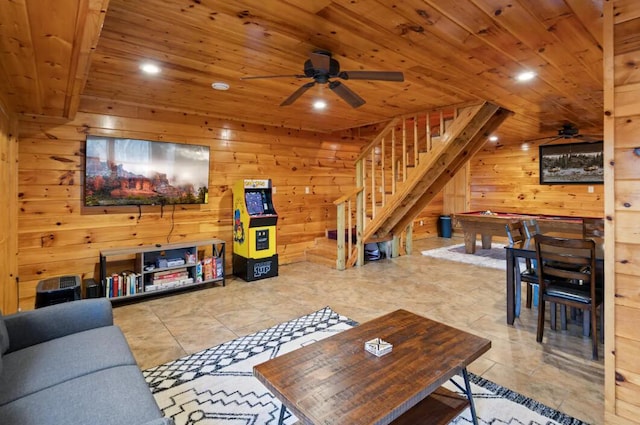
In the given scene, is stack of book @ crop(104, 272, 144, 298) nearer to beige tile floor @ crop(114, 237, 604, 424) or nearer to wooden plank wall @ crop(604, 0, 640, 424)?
beige tile floor @ crop(114, 237, 604, 424)

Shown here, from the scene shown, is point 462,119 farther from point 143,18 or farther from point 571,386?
point 143,18

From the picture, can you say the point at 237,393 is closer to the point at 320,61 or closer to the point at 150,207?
the point at 320,61

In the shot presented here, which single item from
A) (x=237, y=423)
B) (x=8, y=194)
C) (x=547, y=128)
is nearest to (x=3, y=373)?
(x=237, y=423)

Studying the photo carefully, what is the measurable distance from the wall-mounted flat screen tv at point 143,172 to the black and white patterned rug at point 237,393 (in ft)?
8.01

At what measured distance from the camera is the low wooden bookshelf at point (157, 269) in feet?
12.9

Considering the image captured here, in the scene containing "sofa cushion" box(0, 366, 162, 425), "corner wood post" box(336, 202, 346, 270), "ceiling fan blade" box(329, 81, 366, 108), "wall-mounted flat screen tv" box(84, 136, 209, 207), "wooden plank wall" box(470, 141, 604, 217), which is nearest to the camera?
"sofa cushion" box(0, 366, 162, 425)

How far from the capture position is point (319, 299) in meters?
4.11

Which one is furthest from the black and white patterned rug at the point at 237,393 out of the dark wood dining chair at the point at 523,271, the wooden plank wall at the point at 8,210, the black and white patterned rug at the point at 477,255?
the black and white patterned rug at the point at 477,255

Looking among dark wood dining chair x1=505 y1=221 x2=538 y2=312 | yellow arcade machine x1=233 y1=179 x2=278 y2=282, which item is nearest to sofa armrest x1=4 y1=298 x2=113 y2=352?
yellow arcade machine x1=233 y1=179 x2=278 y2=282

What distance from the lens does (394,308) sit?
378 cm

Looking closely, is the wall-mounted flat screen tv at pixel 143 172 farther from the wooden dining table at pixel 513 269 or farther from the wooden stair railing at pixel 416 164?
the wooden dining table at pixel 513 269

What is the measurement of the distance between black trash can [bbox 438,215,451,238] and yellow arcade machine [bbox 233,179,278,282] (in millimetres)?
5493

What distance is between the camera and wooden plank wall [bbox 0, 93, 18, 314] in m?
2.89

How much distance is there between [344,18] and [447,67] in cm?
122
